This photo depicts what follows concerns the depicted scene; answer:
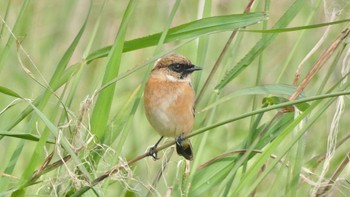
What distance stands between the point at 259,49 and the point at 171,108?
3.23 feet

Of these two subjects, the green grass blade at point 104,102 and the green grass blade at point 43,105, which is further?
the green grass blade at point 104,102

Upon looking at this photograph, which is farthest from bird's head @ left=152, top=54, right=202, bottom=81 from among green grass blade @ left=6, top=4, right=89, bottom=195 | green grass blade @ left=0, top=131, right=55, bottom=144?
green grass blade @ left=0, top=131, right=55, bottom=144

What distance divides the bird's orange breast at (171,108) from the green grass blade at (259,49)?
34.7 inches

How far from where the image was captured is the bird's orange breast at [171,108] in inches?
149

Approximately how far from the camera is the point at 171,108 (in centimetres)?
383

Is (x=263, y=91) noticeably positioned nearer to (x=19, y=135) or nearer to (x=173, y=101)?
(x=19, y=135)

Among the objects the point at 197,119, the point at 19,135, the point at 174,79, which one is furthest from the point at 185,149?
A: the point at 19,135

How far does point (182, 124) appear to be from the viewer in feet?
12.5

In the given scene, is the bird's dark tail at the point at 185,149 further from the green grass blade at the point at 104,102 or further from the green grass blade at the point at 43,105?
the green grass blade at the point at 43,105

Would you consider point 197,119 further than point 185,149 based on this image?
No

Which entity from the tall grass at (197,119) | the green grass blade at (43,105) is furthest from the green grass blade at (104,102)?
the green grass blade at (43,105)

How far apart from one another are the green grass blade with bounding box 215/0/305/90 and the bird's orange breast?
880 millimetres

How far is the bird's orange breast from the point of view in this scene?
3.79m

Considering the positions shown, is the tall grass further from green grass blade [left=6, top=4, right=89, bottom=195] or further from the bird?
the bird
